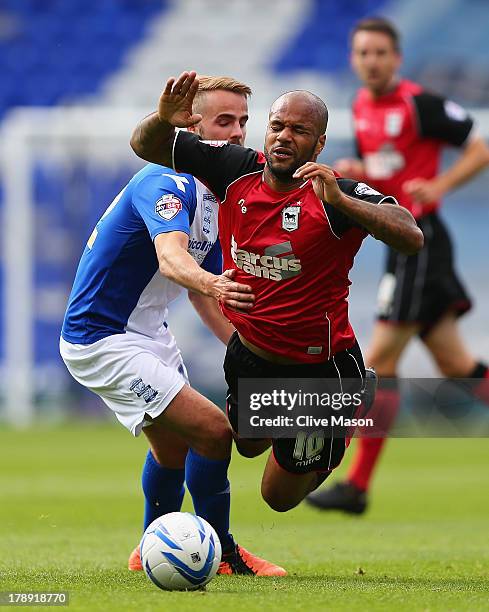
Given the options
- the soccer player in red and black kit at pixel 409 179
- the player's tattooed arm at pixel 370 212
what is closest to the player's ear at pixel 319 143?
the player's tattooed arm at pixel 370 212

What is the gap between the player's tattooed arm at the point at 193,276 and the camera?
4484mm

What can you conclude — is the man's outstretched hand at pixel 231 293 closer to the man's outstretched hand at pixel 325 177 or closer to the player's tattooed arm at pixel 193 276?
the player's tattooed arm at pixel 193 276

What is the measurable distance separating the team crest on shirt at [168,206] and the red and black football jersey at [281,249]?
0.14 m

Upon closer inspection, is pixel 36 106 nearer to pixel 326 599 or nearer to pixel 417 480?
pixel 417 480

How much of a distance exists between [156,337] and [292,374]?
0.73 m

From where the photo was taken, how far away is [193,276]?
4715 mm

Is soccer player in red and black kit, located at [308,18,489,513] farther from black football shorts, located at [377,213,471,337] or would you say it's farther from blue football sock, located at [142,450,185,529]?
blue football sock, located at [142,450,185,529]

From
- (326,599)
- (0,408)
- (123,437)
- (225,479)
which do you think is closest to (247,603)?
(326,599)

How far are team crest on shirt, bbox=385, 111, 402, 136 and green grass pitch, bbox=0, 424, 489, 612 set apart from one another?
2640 mm

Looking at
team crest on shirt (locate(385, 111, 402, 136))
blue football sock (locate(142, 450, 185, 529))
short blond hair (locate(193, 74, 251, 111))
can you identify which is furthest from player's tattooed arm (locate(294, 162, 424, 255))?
team crest on shirt (locate(385, 111, 402, 136))

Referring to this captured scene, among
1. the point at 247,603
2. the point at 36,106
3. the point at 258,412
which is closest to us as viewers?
the point at 247,603

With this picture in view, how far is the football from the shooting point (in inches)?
191

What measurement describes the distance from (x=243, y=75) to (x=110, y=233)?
44.7 ft

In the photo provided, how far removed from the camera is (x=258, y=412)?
5543 mm
